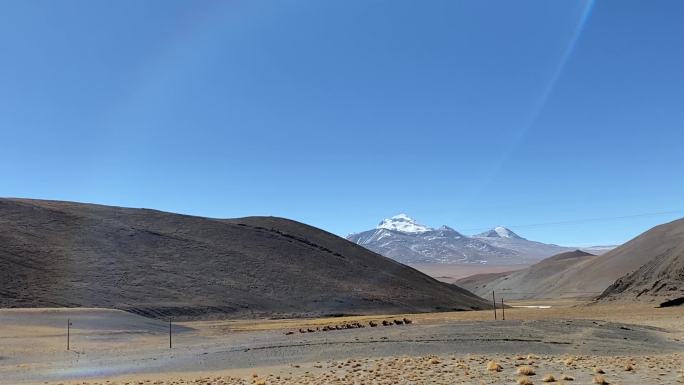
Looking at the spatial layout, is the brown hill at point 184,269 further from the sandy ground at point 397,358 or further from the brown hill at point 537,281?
the brown hill at point 537,281

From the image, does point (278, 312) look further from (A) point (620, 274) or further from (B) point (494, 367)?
(A) point (620, 274)

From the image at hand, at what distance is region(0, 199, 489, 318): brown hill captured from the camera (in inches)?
2677

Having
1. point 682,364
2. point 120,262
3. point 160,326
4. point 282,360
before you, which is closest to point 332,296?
point 120,262

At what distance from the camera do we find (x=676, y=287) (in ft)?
189

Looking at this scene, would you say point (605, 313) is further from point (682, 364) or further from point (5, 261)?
point (5, 261)

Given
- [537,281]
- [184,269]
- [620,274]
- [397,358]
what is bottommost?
[397,358]

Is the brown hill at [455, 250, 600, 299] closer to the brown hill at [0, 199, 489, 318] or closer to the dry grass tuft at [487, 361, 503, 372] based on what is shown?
the brown hill at [0, 199, 489, 318]

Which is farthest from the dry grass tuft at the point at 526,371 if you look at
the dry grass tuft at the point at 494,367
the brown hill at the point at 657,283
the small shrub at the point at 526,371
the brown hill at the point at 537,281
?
the brown hill at the point at 537,281

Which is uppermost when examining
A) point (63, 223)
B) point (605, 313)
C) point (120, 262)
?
point (63, 223)

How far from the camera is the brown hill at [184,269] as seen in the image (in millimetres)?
68000

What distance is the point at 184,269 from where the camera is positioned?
8281 centimetres

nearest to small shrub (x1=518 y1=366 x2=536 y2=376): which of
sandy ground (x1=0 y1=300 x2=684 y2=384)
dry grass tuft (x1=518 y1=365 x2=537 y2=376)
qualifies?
dry grass tuft (x1=518 y1=365 x2=537 y2=376)

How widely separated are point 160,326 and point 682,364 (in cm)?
4360

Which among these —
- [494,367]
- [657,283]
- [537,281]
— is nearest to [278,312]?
[657,283]
